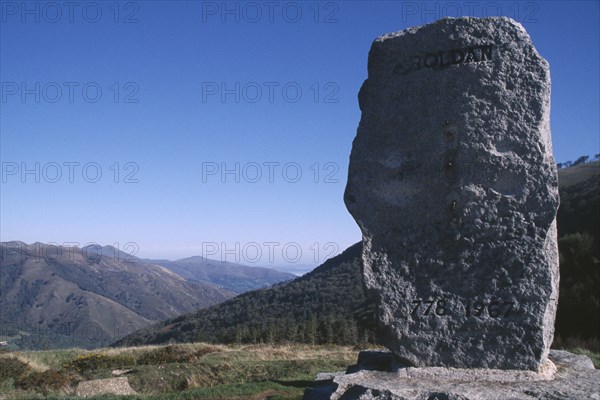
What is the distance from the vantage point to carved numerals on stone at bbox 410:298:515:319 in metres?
6.20

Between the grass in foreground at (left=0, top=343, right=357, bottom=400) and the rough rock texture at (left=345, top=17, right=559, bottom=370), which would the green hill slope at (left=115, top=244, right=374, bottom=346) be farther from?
the rough rock texture at (left=345, top=17, right=559, bottom=370)

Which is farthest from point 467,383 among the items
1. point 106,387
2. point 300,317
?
point 300,317

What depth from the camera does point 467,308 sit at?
6316 millimetres

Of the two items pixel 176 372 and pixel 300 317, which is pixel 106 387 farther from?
pixel 300 317

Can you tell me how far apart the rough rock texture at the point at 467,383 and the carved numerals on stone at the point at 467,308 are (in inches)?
24.6

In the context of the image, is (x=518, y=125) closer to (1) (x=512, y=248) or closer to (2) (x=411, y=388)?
(1) (x=512, y=248)

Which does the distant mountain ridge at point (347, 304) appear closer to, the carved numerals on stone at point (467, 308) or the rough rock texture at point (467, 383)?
the carved numerals on stone at point (467, 308)

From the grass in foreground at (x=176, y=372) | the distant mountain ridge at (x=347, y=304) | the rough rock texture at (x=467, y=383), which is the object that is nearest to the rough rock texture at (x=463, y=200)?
the rough rock texture at (x=467, y=383)

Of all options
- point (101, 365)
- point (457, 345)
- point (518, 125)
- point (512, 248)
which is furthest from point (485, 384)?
point (101, 365)

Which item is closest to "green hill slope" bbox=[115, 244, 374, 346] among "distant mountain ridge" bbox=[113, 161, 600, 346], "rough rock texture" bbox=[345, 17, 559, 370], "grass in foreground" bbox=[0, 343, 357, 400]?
"distant mountain ridge" bbox=[113, 161, 600, 346]

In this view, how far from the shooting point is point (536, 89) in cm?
627

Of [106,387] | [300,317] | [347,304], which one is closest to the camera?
[106,387]

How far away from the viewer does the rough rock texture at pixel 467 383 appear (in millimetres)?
5445

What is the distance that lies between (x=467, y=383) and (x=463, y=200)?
208 centimetres
